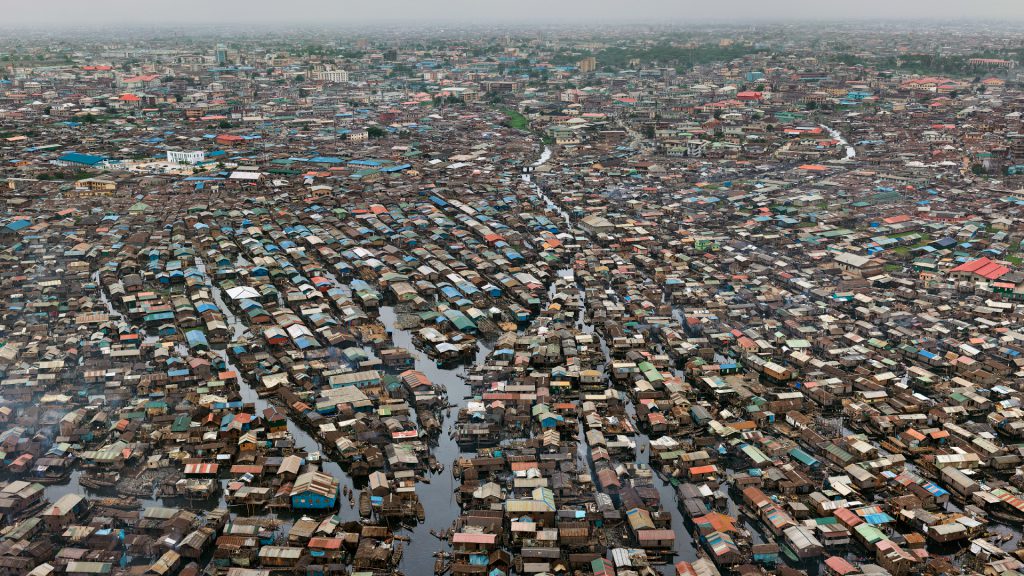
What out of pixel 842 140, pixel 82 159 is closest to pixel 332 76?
pixel 82 159

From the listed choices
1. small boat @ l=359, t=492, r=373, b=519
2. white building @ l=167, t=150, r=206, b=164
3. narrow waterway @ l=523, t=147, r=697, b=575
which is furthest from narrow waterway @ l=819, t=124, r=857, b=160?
small boat @ l=359, t=492, r=373, b=519

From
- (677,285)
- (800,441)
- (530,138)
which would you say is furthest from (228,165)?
(800,441)

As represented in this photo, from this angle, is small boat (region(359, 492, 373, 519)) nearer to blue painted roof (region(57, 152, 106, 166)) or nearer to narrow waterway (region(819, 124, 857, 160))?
blue painted roof (region(57, 152, 106, 166))

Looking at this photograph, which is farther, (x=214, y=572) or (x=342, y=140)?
(x=342, y=140)

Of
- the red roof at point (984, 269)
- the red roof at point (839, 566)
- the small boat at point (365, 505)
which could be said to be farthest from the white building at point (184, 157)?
the red roof at point (839, 566)

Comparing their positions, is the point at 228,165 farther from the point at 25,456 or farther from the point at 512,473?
the point at 512,473

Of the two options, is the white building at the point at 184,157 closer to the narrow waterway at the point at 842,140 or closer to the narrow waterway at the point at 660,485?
the narrow waterway at the point at 660,485
